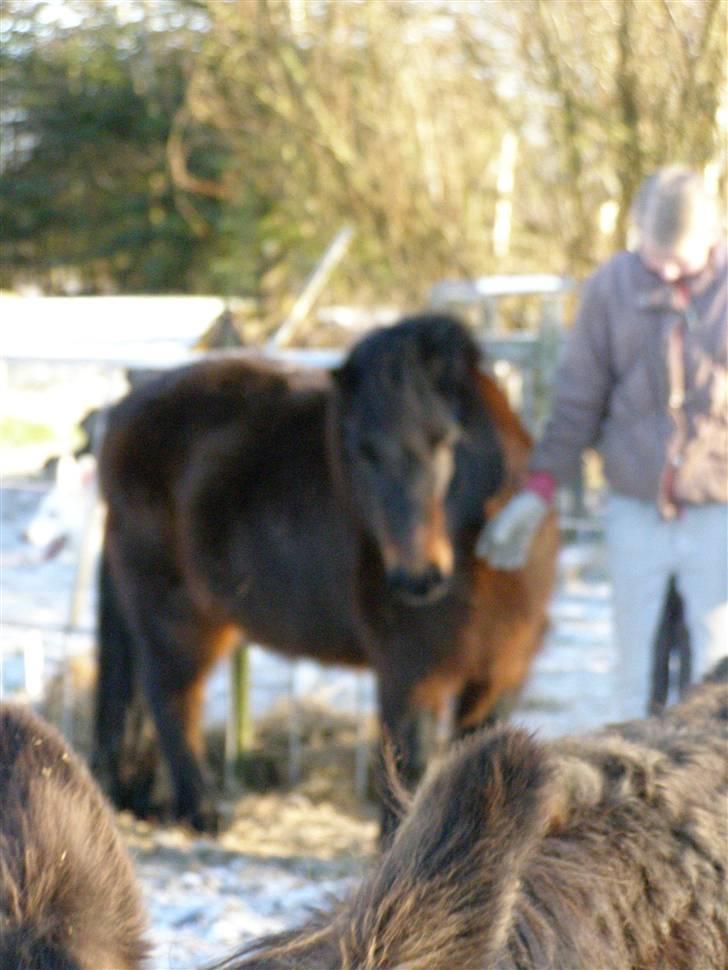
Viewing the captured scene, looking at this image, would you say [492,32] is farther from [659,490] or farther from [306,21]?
[659,490]

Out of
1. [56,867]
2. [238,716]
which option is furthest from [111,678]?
[56,867]

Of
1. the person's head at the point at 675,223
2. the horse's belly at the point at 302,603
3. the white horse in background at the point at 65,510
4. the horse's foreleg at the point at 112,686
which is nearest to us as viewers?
the person's head at the point at 675,223

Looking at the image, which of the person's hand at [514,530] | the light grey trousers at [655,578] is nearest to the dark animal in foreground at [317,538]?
the person's hand at [514,530]

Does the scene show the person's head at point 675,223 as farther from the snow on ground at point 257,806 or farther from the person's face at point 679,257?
the snow on ground at point 257,806

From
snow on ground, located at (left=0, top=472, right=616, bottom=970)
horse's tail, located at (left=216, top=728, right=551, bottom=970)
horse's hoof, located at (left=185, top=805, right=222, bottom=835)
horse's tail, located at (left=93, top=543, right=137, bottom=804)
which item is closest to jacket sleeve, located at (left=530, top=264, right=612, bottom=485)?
snow on ground, located at (left=0, top=472, right=616, bottom=970)

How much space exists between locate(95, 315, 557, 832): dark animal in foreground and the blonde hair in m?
0.74

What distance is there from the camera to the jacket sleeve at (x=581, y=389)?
389 centimetres

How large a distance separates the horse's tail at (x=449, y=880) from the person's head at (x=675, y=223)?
270 cm

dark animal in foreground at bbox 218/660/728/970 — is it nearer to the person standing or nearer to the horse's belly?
the person standing

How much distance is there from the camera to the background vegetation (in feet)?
21.9

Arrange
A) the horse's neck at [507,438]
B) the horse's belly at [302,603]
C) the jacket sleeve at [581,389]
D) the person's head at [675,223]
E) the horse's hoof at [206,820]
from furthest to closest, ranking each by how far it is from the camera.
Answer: the horse's hoof at [206,820], the horse's belly at [302,603], the horse's neck at [507,438], the jacket sleeve at [581,389], the person's head at [675,223]

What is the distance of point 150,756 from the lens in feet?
17.7

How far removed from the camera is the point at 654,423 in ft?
12.4

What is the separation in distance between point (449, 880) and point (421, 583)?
278 cm
